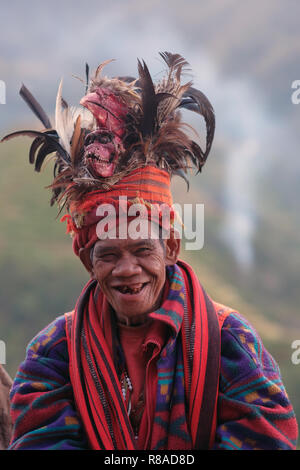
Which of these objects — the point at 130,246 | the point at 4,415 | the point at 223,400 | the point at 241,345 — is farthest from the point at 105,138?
the point at 4,415

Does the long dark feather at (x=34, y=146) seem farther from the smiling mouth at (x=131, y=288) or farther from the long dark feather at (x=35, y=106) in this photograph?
the smiling mouth at (x=131, y=288)

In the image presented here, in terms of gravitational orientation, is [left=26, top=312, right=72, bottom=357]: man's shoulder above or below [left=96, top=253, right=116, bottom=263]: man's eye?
below

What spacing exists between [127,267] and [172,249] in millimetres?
315

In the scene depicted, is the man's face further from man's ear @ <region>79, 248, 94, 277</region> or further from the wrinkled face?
the wrinkled face

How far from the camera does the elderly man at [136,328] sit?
2449 millimetres

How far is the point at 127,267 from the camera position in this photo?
8.28 ft

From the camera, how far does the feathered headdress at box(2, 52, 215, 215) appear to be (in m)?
2.59

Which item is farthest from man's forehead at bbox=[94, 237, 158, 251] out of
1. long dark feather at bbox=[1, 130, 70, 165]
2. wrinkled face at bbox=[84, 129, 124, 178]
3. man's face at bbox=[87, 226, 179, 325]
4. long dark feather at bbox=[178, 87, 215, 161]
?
long dark feather at bbox=[178, 87, 215, 161]

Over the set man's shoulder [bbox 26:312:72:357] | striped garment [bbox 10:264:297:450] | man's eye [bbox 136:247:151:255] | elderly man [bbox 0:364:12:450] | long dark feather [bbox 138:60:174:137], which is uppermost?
long dark feather [bbox 138:60:174:137]

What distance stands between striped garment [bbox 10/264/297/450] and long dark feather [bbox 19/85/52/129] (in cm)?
113

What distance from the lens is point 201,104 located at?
2.78 metres

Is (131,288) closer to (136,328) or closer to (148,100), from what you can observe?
(136,328)

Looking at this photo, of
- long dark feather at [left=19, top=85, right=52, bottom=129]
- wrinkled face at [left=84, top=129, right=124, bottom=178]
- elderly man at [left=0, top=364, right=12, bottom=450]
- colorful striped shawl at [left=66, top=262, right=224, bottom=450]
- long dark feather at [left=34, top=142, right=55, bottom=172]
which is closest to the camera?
colorful striped shawl at [left=66, top=262, right=224, bottom=450]
